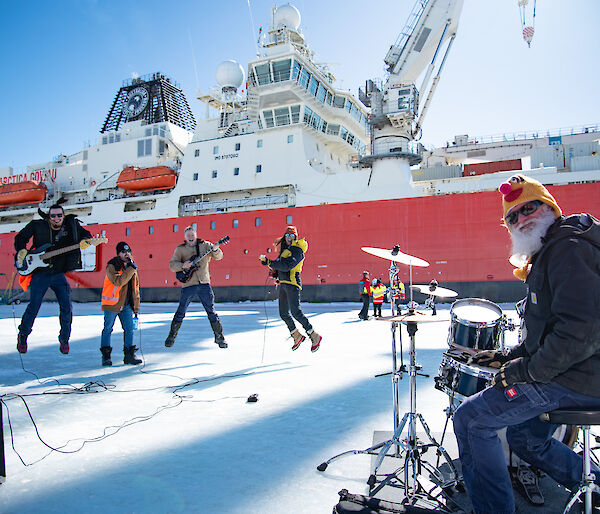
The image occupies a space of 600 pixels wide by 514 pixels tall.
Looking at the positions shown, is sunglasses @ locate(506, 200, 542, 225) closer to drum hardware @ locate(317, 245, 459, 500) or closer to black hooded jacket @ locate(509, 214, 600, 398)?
black hooded jacket @ locate(509, 214, 600, 398)

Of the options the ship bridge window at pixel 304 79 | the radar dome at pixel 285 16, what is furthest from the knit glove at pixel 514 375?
the radar dome at pixel 285 16

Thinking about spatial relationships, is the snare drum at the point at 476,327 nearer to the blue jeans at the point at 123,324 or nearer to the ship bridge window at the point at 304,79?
the blue jeans at the point at 123,324

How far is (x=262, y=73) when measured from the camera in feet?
53.3

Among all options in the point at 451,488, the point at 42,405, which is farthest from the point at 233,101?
the point at 451,488

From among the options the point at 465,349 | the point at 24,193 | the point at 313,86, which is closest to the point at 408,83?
the point at 313,86

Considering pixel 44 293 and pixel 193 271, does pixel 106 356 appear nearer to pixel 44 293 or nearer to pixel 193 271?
pixel 44 293

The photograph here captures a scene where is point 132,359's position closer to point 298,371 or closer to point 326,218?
point 298,371

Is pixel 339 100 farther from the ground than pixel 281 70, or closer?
closer

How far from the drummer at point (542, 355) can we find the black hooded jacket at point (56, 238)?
15.1 feet

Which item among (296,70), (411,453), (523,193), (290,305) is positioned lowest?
(411,453)

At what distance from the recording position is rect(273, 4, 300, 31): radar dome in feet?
59.3

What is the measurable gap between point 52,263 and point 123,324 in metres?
1.06

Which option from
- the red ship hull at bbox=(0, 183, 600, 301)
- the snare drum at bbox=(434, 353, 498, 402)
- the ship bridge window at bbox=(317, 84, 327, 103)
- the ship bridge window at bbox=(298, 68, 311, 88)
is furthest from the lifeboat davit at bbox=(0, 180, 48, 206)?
the snare drum at bbox=(434, 353, 498, 402)

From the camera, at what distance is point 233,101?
1927 centimetres
